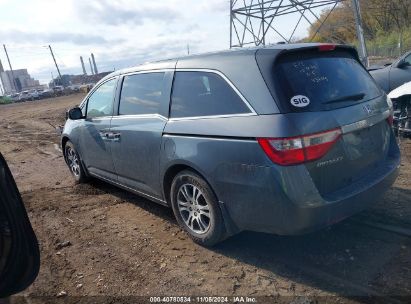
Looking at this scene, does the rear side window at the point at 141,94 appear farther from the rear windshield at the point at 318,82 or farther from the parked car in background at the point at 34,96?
the parked car in background at the point at 34,96

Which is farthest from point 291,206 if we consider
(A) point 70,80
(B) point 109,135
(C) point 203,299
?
(A) point 70,80

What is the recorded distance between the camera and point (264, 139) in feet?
9.91

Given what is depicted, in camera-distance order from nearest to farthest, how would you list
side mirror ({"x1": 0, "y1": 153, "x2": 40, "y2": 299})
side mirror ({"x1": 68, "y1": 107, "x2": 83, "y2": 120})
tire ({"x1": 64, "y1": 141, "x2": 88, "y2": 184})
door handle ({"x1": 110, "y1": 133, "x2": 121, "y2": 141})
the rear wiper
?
side mirror ({"x1": 0, "y1": 153, "x2": 40, "y2": 299}), the rear wiper, door handle ({"x1": 110, "y1": 133, "x2": 121, "y2": 141}), side mirror ({"x1": 68, "y1": 107, "x2": 83, "y2": 120}), tire ({"x1": 64, "y1": 141, "x2": 88, "y2": 184})

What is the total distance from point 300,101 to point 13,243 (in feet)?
7.48

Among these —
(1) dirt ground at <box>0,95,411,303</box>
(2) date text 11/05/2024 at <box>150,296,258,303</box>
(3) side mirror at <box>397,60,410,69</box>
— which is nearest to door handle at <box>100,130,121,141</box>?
(1) dirt ground at <box>0,95,411,303</box>

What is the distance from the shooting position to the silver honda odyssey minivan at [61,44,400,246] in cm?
302

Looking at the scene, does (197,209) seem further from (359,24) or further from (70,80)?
(70,80)

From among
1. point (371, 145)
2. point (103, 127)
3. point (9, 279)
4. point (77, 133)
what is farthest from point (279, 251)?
point (77, 133)

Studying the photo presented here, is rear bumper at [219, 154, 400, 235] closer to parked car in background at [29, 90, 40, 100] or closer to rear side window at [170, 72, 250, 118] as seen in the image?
rear side window at [170, 72, 250, 118]

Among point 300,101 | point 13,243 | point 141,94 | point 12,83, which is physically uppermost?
point 12,83

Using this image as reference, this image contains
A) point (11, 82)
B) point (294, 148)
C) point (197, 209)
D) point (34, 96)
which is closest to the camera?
point (294, 148)

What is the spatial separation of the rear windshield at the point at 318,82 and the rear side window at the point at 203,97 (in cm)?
37

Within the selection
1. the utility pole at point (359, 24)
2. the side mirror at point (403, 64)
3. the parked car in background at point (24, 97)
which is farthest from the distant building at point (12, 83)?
the side mirror at point (403, 64)

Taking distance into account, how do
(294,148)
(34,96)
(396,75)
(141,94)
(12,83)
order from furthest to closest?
(12,83), (34,96), (396,75), (141,94), (294,148)
